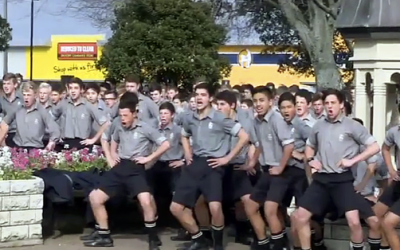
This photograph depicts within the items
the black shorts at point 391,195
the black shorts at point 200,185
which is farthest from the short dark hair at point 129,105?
the black shorts at point 391,195

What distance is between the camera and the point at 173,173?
40.3 feet

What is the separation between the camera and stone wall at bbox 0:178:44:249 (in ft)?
35.5

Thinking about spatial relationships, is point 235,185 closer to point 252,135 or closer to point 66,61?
point 252,135

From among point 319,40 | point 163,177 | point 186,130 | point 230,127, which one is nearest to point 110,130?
point 186,130

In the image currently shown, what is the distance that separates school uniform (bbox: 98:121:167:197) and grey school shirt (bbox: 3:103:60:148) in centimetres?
184

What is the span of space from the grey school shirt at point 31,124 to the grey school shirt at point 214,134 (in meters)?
2.72

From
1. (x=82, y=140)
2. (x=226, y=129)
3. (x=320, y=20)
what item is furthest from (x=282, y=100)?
(x=320, y=20)

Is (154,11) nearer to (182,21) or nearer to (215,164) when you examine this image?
(182,21)

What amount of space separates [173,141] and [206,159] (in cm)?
156

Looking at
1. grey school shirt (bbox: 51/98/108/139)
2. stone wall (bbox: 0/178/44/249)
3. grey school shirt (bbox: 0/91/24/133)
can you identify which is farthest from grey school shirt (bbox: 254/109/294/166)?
grey school shirt (bbox: 0/91/24/133)

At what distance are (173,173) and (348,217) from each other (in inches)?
132

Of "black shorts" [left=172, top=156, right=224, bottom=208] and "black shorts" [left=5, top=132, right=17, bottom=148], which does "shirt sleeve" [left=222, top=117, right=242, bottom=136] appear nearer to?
"black shorts" [left=172, top=156, right=224, bottom=208]

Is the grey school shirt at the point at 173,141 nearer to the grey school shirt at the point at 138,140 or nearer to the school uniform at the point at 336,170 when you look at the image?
the grey school shirt at the point at 138,140

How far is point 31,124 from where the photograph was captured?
12.5 metres
